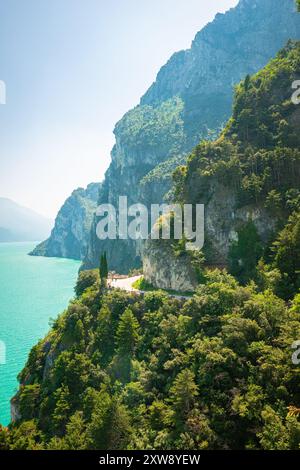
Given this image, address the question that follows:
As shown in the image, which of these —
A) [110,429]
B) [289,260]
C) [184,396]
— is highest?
[289,260]

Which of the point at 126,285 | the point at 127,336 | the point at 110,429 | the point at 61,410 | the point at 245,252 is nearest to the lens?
the point at 110,429

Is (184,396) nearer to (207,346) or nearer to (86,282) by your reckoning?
(207,346)

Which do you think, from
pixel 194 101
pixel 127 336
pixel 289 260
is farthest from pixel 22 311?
pixel 194 101

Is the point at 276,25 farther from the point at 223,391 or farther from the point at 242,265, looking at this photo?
the point at 223,391

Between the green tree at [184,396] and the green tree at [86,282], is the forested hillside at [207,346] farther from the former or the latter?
the green tree at [86,282]

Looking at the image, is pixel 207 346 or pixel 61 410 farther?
pixel 61 410

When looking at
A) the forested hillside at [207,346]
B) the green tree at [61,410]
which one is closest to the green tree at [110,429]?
the forested hillside at [207,346]
